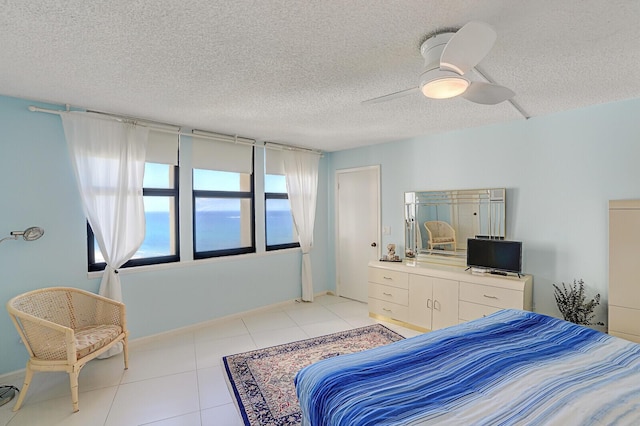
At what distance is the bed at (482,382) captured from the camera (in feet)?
4.01

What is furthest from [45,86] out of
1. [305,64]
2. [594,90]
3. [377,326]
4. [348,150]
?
[594,90]

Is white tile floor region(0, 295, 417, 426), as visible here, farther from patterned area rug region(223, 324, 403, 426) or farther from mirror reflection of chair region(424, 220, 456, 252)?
mirror reflection of chair region(424, 220, 456, 252)

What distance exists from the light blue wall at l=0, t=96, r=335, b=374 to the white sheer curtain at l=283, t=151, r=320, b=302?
5.10ft

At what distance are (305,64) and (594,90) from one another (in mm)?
2385

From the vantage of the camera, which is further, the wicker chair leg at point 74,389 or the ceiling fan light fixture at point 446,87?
the wicker chair leg at point 74,389

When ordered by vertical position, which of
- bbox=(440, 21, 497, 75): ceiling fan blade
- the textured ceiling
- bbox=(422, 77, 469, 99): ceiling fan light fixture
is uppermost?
the textured ceiling

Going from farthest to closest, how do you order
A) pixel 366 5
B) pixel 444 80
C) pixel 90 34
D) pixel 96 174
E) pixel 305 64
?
pixel 96 174 < pixel 305 64 < pixel 90 34 < pixel 444 80 < pixel 366 5

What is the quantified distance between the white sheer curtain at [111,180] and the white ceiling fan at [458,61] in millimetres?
2823

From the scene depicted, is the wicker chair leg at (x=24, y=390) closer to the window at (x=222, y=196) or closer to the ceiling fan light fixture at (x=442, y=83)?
the window at (x=222, y=196)

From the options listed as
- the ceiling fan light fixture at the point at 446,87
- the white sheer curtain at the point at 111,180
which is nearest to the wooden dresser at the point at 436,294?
the ceiling fan light fixture at the point at 446,87

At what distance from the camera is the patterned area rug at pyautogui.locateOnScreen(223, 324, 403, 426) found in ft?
7.22

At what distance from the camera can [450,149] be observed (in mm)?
3814

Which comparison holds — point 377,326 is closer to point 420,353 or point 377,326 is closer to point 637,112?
point 420,353

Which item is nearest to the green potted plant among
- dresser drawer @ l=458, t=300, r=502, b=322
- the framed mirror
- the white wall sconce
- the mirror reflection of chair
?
dresser drawer @ l=458, t=300, r=502, b=322
